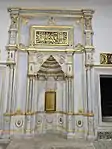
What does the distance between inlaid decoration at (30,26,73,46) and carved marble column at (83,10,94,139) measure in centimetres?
37

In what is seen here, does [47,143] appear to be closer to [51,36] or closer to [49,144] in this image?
[49,144]

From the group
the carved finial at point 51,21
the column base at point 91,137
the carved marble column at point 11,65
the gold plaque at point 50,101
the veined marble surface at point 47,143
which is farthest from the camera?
the carved finial at point 51,21

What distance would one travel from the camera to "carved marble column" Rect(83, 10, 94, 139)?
3477mm

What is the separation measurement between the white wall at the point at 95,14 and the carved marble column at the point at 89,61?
0.43 feet

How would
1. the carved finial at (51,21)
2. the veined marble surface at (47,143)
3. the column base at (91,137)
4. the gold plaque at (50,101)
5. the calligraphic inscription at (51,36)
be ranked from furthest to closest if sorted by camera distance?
the carved finial at (51,21)
the calligraphic inscription at (51,36)
the gold plaque at (50,101)
the column base at (91,137)
the veined marble surface at (47,143)

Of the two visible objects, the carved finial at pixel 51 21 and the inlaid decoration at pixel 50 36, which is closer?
the inlaid decoration at pixel 50 36

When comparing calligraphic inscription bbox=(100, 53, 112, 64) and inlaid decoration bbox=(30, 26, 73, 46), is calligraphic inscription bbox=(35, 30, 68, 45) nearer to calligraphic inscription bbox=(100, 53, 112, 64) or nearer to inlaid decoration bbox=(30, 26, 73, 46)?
inlaid decoration bbox=(30, 26, 73, 46)

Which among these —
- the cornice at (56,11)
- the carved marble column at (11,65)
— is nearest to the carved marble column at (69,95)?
the cornice at (56,11)

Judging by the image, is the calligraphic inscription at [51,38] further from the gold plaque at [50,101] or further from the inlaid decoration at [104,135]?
the inlaid decoration at [104,135]

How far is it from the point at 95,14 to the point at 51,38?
113 cm

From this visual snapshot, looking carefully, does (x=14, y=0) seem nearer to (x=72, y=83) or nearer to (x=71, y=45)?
(x=71, y=45)

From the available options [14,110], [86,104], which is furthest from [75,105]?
[14,110]

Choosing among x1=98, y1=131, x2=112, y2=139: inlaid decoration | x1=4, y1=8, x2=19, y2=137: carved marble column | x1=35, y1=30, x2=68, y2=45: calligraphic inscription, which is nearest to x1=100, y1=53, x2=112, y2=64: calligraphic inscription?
x1=35, y1=30, x2=68, y2=45: calligraphic inscription

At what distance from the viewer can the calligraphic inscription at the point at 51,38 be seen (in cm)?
383
